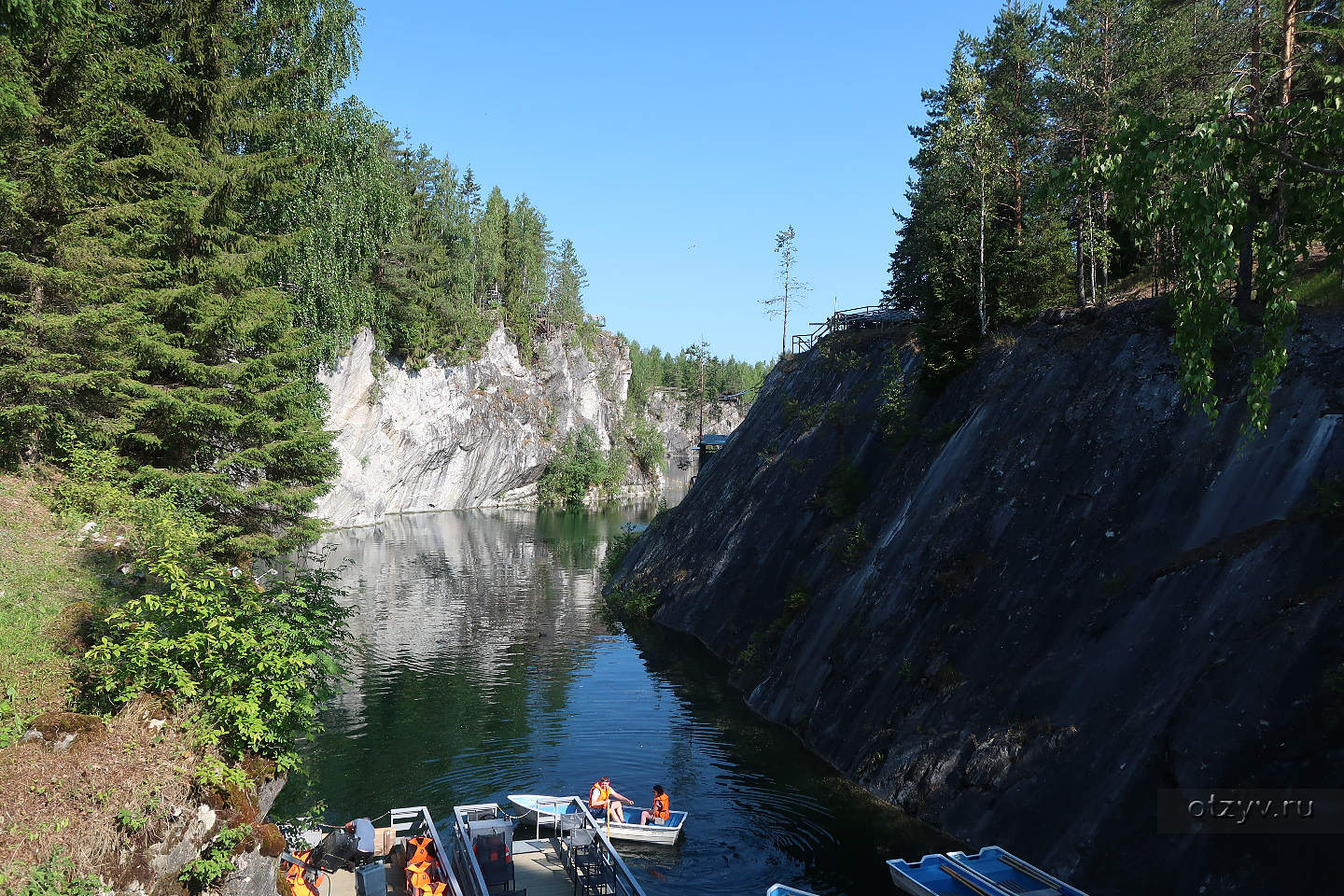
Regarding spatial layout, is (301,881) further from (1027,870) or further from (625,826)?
(1027,870)

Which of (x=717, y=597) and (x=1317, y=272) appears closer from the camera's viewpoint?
(x=1317, y=272)

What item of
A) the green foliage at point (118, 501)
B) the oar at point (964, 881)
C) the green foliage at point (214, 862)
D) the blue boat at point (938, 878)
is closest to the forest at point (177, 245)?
the green foliage at point (118, 501)

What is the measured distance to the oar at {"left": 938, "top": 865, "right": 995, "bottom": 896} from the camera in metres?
13.3

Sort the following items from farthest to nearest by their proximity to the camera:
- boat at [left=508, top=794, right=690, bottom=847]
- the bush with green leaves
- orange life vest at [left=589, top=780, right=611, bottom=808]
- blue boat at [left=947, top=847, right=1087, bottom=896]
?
orange life vest at [left=589, top=780, right=611, bottom=808]
boat at [left=508, top=794, right=690, bottom=847]
blue boat at [left=947, top=847, right=1087, bottom=896]
the bush with green leaves

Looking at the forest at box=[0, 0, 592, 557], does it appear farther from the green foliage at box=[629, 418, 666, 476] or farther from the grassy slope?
the green foliage at box=[629, 418, 666, 476]

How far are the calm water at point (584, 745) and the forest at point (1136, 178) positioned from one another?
11776mm

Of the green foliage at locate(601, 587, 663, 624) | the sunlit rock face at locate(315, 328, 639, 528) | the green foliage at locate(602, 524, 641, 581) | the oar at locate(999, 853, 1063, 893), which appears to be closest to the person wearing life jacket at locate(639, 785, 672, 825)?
the oar at locate(999, 853, 1063, 893)

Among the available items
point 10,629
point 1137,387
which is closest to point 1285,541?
point 1137,387

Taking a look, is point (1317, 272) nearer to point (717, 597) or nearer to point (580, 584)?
point (717, 597)

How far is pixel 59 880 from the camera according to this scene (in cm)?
818

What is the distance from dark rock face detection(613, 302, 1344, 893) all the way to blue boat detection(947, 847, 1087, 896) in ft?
2.15

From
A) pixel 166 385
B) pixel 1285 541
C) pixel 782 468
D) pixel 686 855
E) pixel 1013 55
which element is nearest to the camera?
pixel 1285 541

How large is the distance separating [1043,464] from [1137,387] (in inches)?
109

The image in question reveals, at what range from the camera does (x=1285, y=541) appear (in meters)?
14.1
